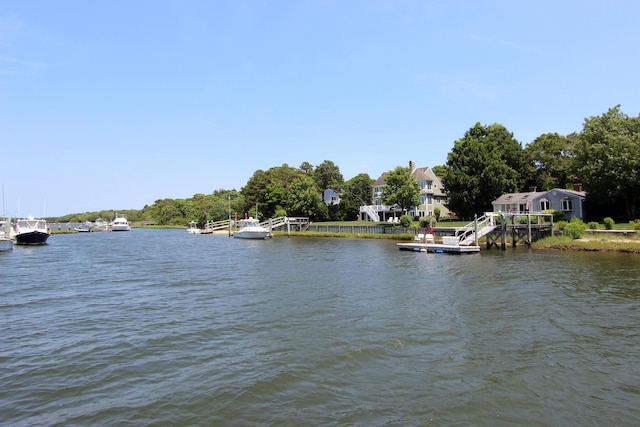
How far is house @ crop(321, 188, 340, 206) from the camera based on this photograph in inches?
3693

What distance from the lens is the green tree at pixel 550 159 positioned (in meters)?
64.8

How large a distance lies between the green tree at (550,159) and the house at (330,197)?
39.6 meters

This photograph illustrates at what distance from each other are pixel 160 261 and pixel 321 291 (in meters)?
20.5

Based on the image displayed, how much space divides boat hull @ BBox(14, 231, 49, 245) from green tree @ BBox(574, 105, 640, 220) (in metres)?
67.3

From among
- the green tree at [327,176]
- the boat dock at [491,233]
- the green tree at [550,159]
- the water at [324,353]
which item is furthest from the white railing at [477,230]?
the green tree at [327,176]

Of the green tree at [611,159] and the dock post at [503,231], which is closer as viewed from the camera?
the dock post at [503,231]

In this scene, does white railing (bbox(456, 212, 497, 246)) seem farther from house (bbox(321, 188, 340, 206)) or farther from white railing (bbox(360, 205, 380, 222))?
house (bbox(321, 188, 340, 206))

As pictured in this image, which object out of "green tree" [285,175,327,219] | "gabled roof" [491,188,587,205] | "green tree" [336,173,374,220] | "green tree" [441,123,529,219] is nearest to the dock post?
"gabled roof" [491,188,587,205]

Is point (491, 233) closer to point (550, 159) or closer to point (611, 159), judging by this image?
point (611, 159)

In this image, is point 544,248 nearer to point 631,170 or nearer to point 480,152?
point 631,170

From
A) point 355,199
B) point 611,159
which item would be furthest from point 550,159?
point 355,199

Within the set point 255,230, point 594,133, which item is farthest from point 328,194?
point 594,133

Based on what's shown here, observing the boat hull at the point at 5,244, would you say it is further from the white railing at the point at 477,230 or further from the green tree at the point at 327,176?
the green tree at the point at 327,176

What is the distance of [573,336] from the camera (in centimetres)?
1259
